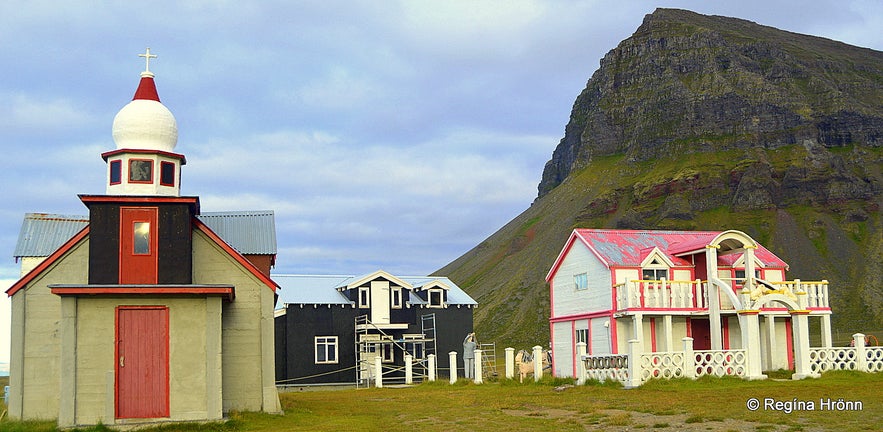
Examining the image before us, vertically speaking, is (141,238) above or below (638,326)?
above

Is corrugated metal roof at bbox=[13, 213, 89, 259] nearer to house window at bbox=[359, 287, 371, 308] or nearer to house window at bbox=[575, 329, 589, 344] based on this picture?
house window at bbox=[575, 329, 589, 344]

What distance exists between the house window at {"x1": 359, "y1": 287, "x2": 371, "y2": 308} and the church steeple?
28.1 m

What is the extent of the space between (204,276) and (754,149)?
503 feet

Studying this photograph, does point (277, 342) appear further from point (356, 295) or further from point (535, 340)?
point (535, 340)

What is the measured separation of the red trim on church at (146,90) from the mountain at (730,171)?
102 metres

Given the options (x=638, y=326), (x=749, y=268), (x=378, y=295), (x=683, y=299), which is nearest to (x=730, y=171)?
(x=378, y=295)

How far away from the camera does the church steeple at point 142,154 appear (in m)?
24.9

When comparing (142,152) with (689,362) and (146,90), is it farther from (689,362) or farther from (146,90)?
(689,362)

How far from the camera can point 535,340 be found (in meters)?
124

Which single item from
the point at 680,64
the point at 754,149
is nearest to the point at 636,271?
the point at 754,149

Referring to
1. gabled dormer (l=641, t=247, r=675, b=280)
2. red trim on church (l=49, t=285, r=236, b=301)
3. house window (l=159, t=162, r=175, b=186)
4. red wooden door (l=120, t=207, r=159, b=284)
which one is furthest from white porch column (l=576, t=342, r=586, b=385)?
red wooden door (l=120, t=207, r=159, b=284)

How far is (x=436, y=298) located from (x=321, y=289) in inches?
292

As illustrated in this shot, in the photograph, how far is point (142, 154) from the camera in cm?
2508

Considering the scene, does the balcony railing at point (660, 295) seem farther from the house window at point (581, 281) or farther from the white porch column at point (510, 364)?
the white porch column at point (510, 364)
